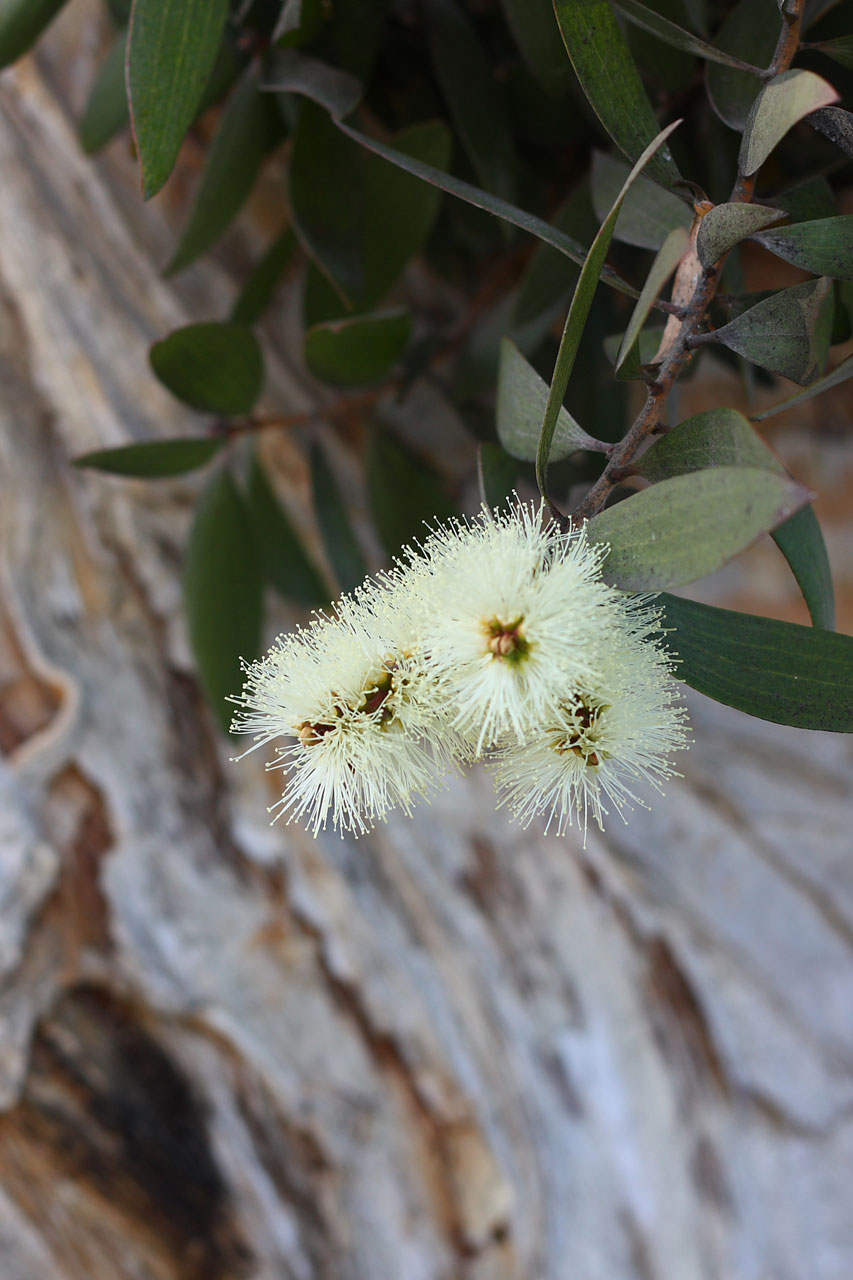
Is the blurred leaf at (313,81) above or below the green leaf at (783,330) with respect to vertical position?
above

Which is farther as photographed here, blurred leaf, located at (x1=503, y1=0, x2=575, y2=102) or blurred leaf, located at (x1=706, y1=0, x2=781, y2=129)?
blurred leaf, located at (x1=503, y1=0, x2=575, y2=102)

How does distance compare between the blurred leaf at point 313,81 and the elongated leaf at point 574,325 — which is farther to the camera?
the blurred leaf at point 313,81

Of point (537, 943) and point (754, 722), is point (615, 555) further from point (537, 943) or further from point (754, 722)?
point (754, 722)

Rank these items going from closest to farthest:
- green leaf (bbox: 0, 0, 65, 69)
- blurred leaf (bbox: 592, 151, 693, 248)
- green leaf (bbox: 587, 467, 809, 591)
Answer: green leaf (bbox: 587, 467, 809, 591), blurred leaf (bbox: 592, 151, 693, 248), green leaf (bbox: 0, 0, 65, 69)

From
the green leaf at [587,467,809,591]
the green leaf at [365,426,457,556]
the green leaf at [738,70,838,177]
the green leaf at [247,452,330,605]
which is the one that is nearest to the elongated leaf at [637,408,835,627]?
the green leaf at [587,467,809,591]

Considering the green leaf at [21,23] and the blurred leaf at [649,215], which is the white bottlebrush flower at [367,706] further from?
the green leaf at [21,23]

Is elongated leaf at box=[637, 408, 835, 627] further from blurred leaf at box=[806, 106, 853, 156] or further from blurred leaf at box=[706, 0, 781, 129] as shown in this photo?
blurred leaf at box=[706, 0, 781, 129]

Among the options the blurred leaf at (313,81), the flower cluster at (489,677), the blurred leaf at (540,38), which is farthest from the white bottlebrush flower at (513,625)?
the blurred leaf at (540,38)
